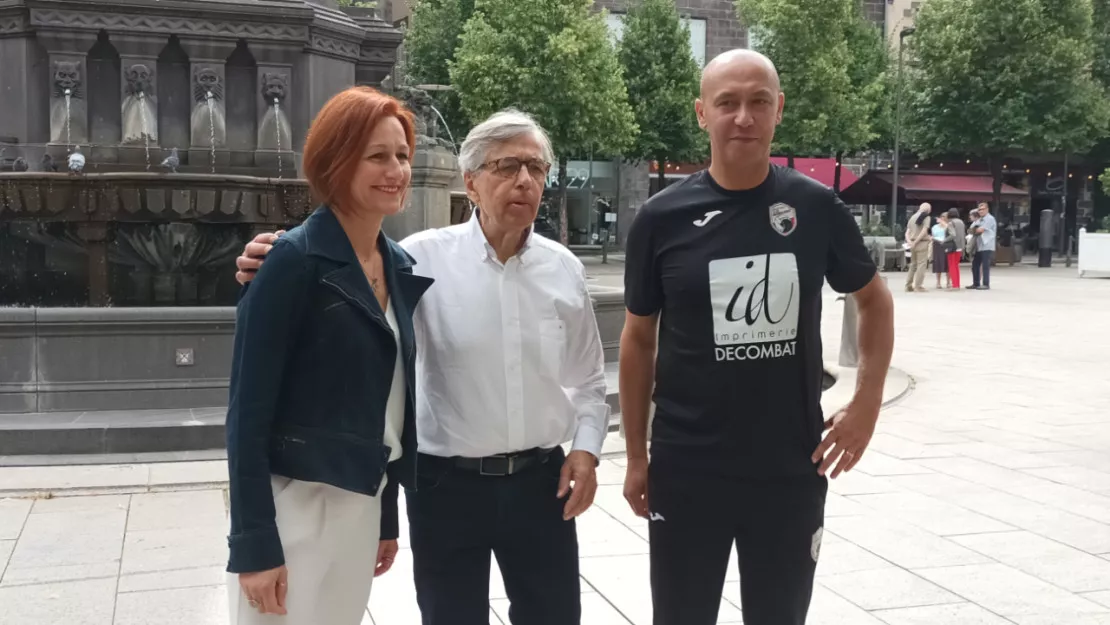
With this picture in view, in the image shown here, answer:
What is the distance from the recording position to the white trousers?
239 centimetres

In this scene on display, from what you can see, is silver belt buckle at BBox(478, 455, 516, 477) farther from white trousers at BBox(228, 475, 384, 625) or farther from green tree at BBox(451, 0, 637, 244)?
green tree at BBox(451, 0, 637, 244)

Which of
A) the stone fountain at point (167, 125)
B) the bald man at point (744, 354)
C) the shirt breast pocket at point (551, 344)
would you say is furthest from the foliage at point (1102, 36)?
the shirt breast pocket at point (551, 344)

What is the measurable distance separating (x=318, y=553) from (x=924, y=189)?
42144 mm

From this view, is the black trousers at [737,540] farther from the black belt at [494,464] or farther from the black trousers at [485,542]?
the black belt at [494,464]

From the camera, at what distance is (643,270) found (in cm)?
289

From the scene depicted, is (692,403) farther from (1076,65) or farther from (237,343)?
(1076,65)

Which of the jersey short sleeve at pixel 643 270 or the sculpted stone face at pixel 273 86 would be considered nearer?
the jersey short sleeve at pixel 643 270

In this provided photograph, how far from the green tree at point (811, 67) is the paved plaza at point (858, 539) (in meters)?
29.5

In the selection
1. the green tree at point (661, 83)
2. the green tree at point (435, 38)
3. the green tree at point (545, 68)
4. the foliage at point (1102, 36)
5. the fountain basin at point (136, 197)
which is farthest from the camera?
the foliage at point (1102, 36)

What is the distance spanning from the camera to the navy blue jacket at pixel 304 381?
7.55ft

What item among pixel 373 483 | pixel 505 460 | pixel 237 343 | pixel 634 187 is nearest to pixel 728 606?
pixel 505 460

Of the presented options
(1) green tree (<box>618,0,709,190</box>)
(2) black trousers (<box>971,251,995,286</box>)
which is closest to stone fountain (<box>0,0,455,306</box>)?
(2) black trousers (<box>971,251,995,286</box>)

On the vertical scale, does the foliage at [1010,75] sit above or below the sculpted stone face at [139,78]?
above

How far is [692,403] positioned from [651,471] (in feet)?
0.81
